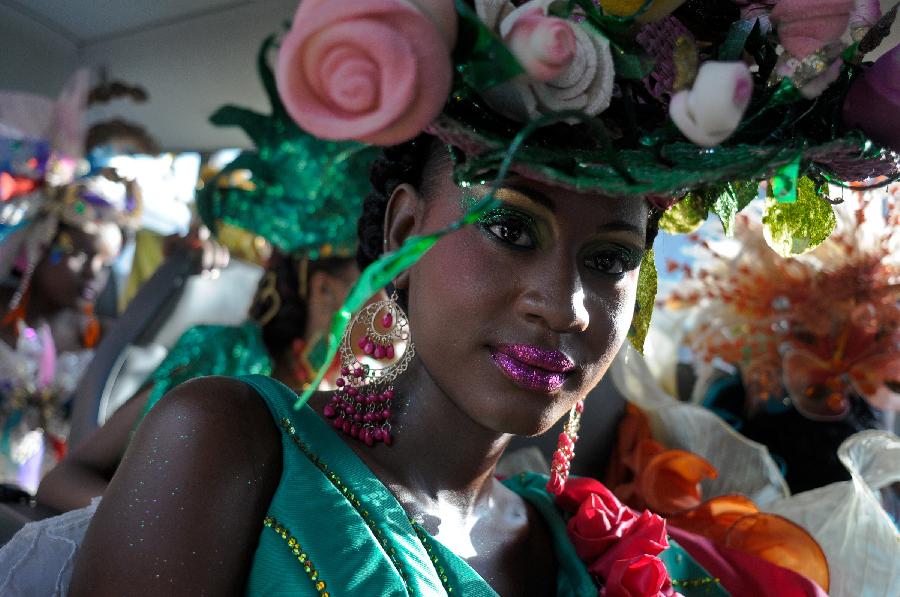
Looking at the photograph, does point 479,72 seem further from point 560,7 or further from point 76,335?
point 76,335

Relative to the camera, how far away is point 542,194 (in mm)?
1109

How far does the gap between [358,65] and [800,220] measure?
0.72 meters

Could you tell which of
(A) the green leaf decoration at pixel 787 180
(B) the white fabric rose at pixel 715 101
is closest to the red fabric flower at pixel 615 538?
(A) the green leaf decoration at pixel 787 180

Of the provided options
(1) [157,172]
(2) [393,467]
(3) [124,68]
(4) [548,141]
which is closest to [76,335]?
(1) [157,172]

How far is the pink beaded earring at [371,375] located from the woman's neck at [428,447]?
15mm

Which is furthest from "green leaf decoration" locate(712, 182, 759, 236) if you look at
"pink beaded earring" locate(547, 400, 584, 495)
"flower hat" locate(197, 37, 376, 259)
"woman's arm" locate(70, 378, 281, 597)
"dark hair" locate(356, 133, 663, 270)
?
"flower hat" locate(197, 37, 376, 259)

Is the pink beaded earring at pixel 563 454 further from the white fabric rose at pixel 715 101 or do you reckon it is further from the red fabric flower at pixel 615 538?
the white fabric rose at pixel 715 101

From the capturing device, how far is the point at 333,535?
103 cm

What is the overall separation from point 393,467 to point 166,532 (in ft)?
1.21

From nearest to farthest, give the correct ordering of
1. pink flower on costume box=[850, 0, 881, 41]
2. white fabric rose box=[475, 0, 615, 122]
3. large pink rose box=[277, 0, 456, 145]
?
large pink rose box=[277, 0, 456, 145], white fabric rose box=[475, 0, 615, 122], pink flower on costume box=[850, 0, 881, 41]

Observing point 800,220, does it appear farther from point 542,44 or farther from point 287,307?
point 287,307

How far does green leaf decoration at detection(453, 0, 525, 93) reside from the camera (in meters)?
0.85

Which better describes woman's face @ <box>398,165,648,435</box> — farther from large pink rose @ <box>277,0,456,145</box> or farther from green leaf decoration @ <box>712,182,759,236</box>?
large pink rose @ <box>277,0,456,145</box>

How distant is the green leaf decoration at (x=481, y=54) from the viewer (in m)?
0.85
